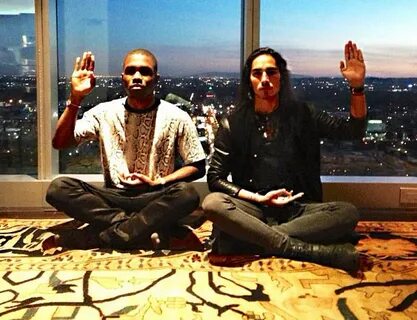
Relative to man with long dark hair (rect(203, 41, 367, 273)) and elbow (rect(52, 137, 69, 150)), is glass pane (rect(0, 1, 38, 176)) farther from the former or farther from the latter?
man with long dark hair (rect(203, 41, 367, 273))

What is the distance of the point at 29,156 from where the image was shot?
3498mm

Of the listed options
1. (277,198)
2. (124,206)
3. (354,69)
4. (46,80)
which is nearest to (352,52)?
(354,69)

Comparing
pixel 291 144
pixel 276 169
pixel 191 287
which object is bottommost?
pixel 191 287

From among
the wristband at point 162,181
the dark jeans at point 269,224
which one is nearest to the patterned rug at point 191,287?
the dark jeans at point 269,224

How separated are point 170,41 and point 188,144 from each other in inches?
32.9

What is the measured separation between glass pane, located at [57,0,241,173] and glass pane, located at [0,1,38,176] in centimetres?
19

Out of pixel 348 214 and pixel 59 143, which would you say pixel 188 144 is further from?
pixel 348 214

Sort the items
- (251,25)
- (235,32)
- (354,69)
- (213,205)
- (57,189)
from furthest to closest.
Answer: (235,32), (251,25), (57,189), (354,69), (213,205)

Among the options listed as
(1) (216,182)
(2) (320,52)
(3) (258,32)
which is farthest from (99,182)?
(2) (320,52)

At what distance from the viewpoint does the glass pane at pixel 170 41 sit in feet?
11.0

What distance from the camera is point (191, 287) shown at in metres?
2.14

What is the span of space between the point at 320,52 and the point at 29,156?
182 cm

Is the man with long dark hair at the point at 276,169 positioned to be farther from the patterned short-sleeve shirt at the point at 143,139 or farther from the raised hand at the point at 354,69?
the patterned short-sleeve shirt at the point at 143,139

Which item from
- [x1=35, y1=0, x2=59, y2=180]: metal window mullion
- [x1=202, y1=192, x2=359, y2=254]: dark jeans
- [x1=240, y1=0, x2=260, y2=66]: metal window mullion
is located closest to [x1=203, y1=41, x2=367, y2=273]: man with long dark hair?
[x1=202, y1=192, x2=359, y2=254]: dark jeans
